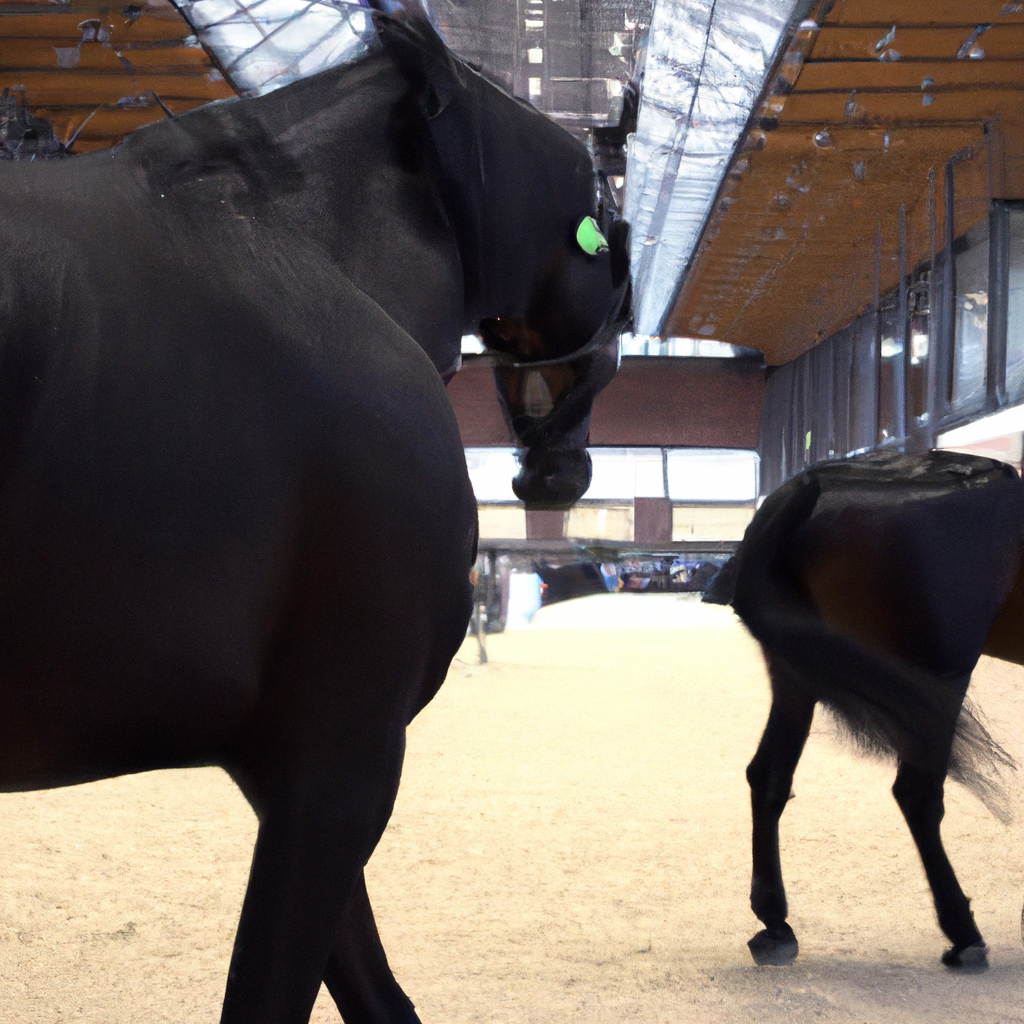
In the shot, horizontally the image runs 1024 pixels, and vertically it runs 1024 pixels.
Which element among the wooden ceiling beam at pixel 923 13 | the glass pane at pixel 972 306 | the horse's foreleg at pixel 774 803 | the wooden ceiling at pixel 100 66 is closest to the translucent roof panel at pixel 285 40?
the wooden ceiling at pixel 100 66

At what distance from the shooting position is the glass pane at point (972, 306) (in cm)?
203

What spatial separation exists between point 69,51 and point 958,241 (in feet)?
5.48

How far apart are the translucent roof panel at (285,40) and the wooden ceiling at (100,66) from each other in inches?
1.4

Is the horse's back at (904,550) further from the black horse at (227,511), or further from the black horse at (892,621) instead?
the black horse at (227,511)

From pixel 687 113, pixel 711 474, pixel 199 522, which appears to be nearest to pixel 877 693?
pixel 711 474

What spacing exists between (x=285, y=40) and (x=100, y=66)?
1.47 feet

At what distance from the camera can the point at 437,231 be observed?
0.70 metres

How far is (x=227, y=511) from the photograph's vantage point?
47 centimetres

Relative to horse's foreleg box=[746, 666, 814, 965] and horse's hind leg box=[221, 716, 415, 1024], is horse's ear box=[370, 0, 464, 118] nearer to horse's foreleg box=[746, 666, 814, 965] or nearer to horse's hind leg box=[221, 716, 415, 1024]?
horse's hind leg box=[221, 716, 415, 1024]

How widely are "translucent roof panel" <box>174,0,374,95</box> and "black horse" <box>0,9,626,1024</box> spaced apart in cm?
18

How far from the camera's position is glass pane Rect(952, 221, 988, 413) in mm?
2029

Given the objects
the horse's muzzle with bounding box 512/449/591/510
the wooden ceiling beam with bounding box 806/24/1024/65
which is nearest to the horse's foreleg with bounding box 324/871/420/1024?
the horse's muzzle with bounding box 512/449/591/510

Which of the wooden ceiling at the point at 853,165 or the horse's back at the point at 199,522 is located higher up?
the wooden ceiling at the point at 853,165

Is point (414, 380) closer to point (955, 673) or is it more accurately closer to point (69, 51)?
point (69, 51)
